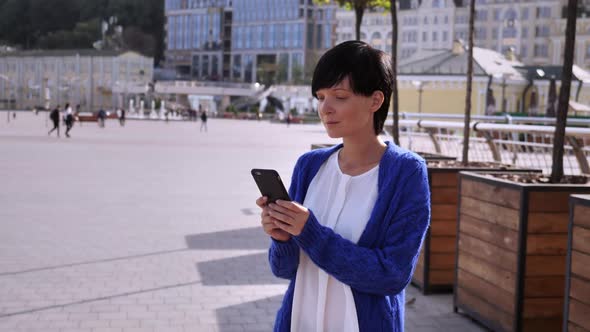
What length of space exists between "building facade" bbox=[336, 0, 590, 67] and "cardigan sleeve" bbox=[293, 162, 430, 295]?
9133cm

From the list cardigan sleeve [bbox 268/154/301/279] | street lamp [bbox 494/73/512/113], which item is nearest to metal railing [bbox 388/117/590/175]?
cardigan sleeve [bbox 268/154/301/279]

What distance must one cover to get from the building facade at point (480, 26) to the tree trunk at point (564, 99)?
88005 mm

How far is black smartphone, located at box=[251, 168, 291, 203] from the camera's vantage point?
2.17 m

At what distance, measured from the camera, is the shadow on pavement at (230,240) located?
8.43 m

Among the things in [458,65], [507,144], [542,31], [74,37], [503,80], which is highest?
[542,31]

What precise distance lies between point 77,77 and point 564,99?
105554 mm

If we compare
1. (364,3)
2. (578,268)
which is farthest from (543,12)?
(578,268)

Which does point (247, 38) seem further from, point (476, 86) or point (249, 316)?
point (249, 316)

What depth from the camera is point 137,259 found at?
7.58m

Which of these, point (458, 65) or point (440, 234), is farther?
point (458, 65)

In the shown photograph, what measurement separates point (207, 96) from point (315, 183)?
335 ft

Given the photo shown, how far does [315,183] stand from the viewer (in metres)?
2.45

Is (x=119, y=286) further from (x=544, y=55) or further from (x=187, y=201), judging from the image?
(x=544, y=55)

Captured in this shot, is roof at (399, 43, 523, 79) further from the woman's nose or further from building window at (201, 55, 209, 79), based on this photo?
building window at (201, 55, 209, 79)
